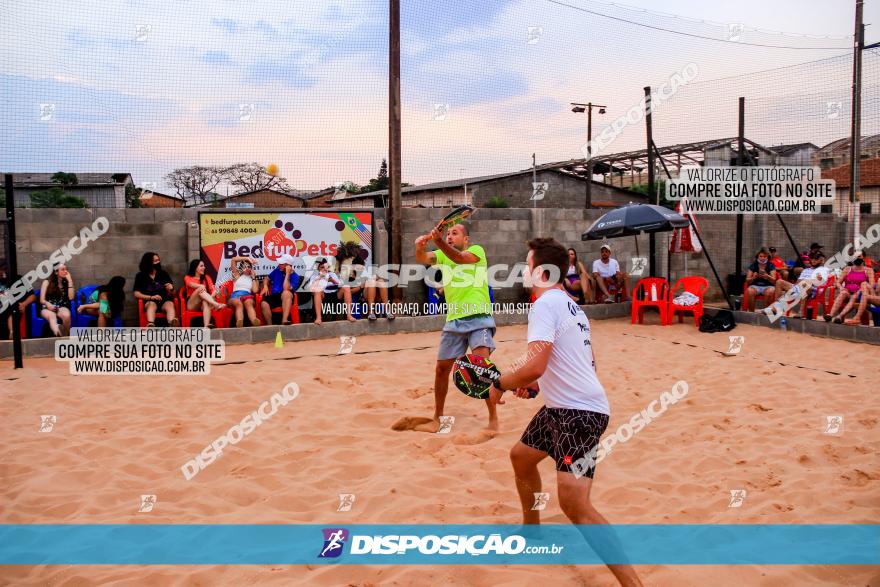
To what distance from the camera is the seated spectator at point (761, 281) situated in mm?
11064

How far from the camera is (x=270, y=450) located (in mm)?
4949

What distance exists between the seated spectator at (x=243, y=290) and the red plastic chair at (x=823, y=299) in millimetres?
8701

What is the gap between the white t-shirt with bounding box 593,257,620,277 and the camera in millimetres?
12492

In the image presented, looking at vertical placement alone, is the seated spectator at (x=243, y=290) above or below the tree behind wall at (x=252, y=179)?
below

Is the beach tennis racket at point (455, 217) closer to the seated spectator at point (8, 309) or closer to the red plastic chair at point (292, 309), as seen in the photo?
the red plastic chair at point (292, 309)

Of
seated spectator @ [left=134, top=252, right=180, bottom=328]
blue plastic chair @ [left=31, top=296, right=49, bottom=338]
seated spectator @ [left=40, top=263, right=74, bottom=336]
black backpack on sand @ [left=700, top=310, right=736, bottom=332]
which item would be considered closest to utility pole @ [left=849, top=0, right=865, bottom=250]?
Result: black backpack on sand @ [left=700, top=310, right=736, bottom=332]

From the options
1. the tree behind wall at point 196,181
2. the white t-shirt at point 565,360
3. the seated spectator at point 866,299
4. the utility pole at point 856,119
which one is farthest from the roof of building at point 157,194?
the utility pole at point 856,119

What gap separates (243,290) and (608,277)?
6.90 metres

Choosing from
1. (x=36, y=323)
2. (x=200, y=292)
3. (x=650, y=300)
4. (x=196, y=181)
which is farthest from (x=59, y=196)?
(x=650, y=300)

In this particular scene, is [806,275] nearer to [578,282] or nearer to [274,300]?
[578,282]

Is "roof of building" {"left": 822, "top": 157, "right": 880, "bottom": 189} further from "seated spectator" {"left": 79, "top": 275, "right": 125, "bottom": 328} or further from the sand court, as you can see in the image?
"seated spectator" {"left": 79, "top": 275, "right": 125, "bottom": 328}

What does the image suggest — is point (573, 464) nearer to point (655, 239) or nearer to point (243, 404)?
point (243, 404)

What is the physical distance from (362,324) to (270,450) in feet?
17.3

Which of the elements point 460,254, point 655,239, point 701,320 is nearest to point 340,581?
point 460,254
